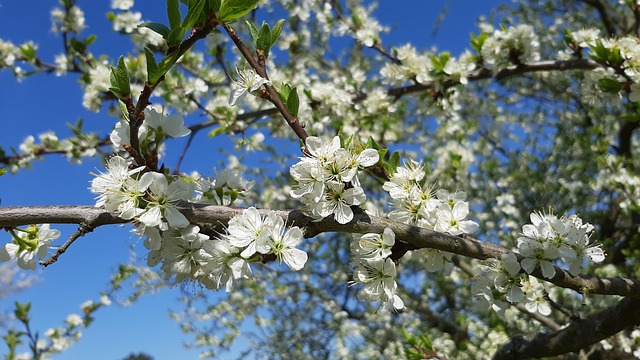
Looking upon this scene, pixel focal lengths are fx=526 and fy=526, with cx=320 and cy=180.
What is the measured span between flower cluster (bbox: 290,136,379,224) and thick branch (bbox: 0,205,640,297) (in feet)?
0.13

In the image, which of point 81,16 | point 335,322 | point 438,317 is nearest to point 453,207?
point 81,16

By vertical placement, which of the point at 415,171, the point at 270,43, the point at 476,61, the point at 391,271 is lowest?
the point at 391,271

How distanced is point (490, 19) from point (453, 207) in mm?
5854

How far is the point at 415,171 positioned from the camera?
1.46m

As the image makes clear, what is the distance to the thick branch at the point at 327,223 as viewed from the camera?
1135 mm

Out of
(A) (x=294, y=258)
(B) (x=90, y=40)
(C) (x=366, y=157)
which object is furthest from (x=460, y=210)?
(B) (x=90, y=40)

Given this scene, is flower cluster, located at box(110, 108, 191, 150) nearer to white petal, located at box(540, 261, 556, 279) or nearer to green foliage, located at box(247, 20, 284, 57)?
green foliage, located at box(247, 20, 284, 57)

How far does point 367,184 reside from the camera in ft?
19.9

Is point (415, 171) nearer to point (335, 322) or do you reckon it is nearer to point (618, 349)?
point (618, 349)

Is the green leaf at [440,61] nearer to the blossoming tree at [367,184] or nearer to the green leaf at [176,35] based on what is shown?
the blossoming tree at [367,184]

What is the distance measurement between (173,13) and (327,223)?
0.56 m

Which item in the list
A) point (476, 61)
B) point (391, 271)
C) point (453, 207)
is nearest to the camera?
point (391, 271)

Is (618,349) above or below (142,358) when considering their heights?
below

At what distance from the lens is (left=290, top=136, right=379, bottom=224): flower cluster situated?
1195mm
